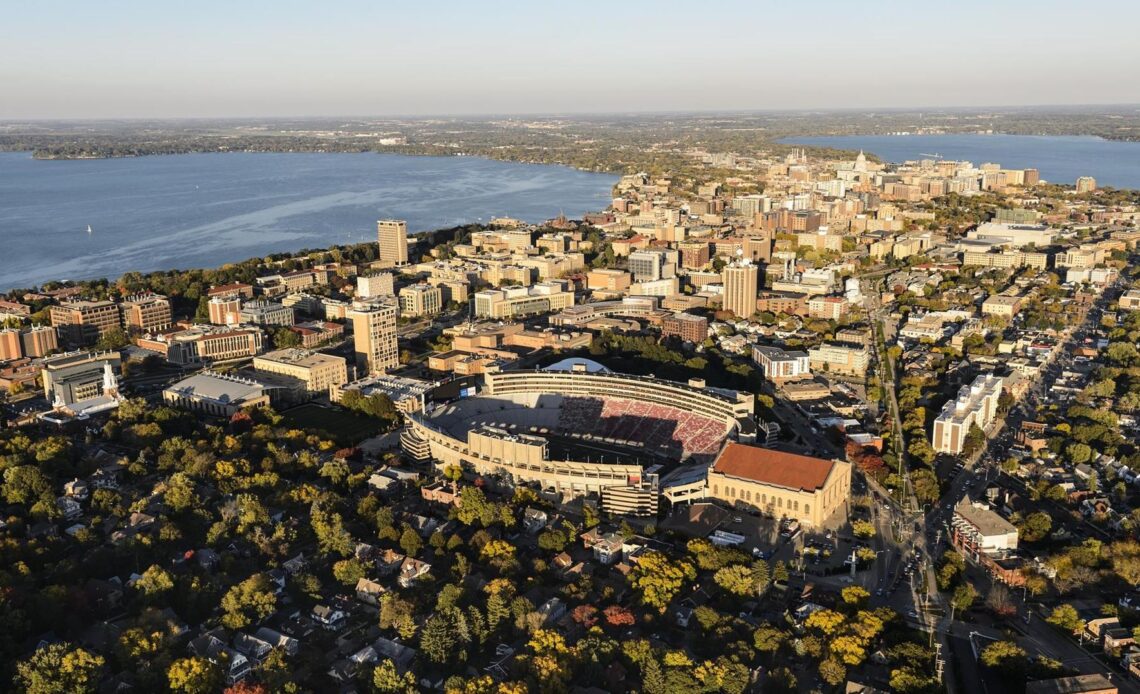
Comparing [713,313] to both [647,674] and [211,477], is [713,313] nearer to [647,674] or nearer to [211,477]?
[211,477]

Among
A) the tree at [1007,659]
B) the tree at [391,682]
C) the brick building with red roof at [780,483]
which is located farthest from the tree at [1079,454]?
the tree at [391,682]

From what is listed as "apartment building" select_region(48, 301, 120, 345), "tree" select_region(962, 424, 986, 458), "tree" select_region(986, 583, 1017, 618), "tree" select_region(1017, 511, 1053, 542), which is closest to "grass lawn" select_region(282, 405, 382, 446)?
"apartment building" select_region(48, 301, 120, 345)

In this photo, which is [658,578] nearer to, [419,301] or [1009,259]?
[419,301]

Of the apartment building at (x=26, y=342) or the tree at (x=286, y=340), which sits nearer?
the apartment building at (x=26, y=342)

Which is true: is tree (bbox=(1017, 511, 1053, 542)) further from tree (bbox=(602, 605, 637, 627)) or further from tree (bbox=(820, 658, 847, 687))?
tree (bbox=(602, 605, 637, 627))

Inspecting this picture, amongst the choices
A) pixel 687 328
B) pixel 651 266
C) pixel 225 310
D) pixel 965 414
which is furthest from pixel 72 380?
pixel 651 266

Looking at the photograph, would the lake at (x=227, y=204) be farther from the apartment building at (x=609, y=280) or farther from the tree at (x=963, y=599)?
the tree at (x=963, y=599)

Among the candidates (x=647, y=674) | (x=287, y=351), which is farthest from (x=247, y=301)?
(x=647, y=674)
